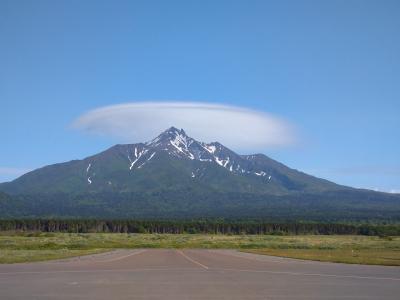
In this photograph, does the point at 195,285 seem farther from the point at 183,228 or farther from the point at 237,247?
the point at 183,228

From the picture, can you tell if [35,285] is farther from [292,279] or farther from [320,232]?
[320,232]

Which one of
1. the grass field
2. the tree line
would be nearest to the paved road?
the grass field

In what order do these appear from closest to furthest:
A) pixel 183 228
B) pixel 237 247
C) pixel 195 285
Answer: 1. pixel 195 285
2. pixel 237 247
3. pixel 183 228

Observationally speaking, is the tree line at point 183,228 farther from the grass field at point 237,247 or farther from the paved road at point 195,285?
the paved road at point 195,285

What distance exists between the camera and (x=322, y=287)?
1945 cm

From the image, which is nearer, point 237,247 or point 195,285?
point 195,285

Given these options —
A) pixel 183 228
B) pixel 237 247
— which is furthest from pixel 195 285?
pixel 183 228

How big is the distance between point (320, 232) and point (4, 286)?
13223 cm

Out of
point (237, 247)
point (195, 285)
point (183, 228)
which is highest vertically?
point (183, 228)

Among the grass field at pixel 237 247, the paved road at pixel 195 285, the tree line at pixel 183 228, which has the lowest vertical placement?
the paved road at pixel 195 285

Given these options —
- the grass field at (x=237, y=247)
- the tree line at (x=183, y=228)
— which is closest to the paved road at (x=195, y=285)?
the grass field at (x=237, y=247)

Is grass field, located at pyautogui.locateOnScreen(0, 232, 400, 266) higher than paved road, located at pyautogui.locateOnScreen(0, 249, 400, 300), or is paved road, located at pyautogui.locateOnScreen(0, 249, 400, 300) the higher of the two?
grass field, located at pyautogui.locateOnScreen(0, 232, 400, 266)

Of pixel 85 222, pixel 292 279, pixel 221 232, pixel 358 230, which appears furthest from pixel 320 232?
pixel 292 279

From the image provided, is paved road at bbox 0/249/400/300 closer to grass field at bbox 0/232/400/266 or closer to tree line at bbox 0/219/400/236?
grass field at bbox 0/232/400/266
